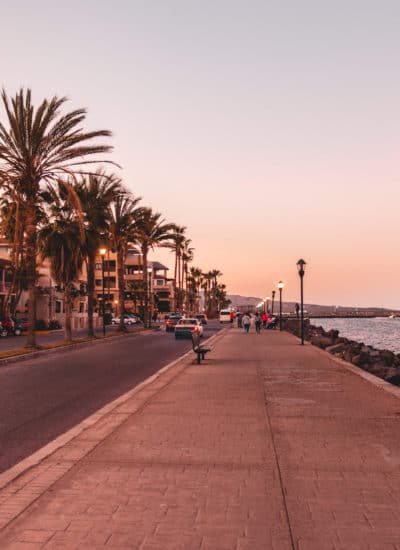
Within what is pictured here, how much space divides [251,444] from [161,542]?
3.49 metres

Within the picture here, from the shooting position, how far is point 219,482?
635 cm

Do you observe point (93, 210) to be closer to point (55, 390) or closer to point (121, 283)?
point (121, 283)

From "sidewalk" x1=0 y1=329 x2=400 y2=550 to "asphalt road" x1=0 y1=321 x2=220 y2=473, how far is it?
832mm

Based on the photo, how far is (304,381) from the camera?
15297 mm

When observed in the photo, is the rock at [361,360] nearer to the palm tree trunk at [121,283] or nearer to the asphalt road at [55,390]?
the asphalt road at [55,390]

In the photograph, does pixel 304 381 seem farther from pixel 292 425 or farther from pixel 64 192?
pixel 64 192

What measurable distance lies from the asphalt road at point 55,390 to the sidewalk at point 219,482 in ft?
2.73

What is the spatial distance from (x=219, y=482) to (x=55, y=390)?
9017 mm

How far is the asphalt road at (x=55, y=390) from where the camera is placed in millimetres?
9375

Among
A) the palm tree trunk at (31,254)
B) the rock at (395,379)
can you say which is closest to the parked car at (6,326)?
the palm tree trunk at (31,254)

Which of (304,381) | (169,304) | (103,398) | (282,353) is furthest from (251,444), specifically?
(169,304)

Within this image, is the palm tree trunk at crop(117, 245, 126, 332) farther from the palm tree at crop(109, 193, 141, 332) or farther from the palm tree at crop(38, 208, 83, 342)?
the palm tree at crop(38, 208, 83, 342)

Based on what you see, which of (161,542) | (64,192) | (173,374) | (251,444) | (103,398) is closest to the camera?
(161,542)

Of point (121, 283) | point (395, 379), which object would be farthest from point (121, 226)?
point (395, 379)
